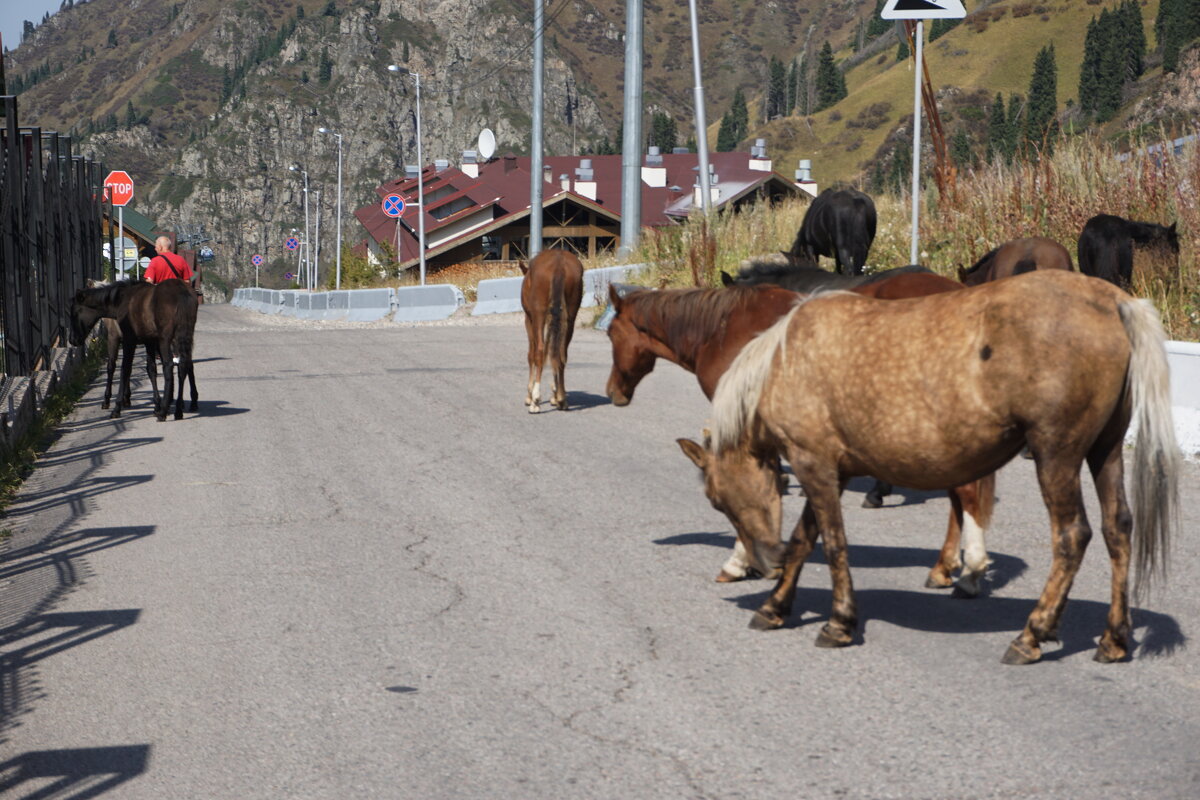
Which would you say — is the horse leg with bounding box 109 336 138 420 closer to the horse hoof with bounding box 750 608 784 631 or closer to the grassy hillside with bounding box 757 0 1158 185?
the horse hoof with bounding box 750 608 784 631

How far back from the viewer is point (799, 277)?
8883 millimetres

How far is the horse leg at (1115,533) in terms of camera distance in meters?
5.61

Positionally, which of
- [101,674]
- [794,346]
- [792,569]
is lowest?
[101,674]

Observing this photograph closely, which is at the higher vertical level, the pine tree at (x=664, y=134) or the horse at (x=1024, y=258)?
the pine tree at (x=664, y=134)

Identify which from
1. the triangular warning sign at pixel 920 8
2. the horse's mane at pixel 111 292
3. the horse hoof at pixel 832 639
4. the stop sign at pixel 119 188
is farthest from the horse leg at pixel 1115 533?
the stop sign at pixel 119 188

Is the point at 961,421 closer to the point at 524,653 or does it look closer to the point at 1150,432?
the point at 1150,432

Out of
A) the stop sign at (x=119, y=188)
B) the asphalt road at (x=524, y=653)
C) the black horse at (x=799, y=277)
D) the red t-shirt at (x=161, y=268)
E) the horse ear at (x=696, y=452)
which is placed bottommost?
the asphalt road at (x=524, y=653)

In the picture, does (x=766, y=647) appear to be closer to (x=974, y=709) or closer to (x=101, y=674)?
(x=974, y=709)

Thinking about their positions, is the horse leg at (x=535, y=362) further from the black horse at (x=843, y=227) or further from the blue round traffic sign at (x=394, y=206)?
the blue round traffic sign at (x=394, y=206)

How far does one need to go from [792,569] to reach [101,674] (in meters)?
3.20

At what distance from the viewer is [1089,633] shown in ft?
20.2

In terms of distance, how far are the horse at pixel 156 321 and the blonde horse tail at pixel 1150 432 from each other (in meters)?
10.8

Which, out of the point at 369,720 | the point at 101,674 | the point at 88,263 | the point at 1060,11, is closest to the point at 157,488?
the point at 101,674

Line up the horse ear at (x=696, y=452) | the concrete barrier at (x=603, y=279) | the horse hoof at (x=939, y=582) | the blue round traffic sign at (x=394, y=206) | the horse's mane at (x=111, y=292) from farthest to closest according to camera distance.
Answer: the blue round traffic sign at (x=394, y=206) < the concrete barrier at (x=603, y=279) < the horse's mane at (x=111, y=292) < the horse hoof at (x=939, y=582) < the horse ear at (x=696, y=452)
